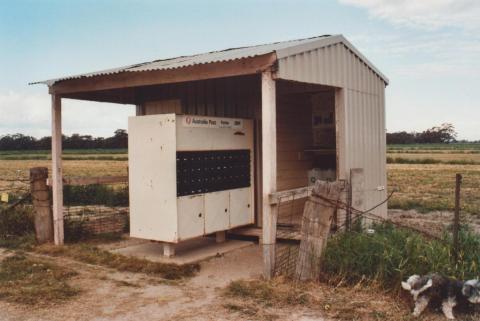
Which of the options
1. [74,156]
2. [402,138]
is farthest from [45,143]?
[402,138]

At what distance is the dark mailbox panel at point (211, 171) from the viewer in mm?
8641

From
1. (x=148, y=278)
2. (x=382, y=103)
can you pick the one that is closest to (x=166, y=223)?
(x=148, y=278)

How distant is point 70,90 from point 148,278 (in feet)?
13.7

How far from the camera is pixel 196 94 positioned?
11.2 meters

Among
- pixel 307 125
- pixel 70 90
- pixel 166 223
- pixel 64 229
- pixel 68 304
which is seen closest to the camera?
pixel 68 304

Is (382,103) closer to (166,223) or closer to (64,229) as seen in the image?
(166,223)

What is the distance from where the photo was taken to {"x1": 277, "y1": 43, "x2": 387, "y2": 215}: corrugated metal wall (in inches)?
316

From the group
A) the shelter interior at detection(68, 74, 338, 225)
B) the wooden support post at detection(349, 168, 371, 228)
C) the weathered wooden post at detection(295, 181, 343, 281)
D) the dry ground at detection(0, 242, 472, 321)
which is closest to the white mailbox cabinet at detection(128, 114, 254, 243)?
the shelter interior at detection(68, 74, 338, 225)

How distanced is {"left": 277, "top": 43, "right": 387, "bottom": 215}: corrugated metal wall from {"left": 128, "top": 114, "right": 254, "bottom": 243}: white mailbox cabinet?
2.03m

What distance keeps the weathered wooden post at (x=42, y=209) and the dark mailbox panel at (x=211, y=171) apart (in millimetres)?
3253

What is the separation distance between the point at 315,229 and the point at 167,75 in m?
3.41

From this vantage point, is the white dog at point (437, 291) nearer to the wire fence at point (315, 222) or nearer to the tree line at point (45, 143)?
the wire fence at point (315, 222)

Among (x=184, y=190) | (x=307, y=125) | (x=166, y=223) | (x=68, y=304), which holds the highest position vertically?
(x=307, y=125)

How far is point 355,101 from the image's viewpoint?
9633 mm
